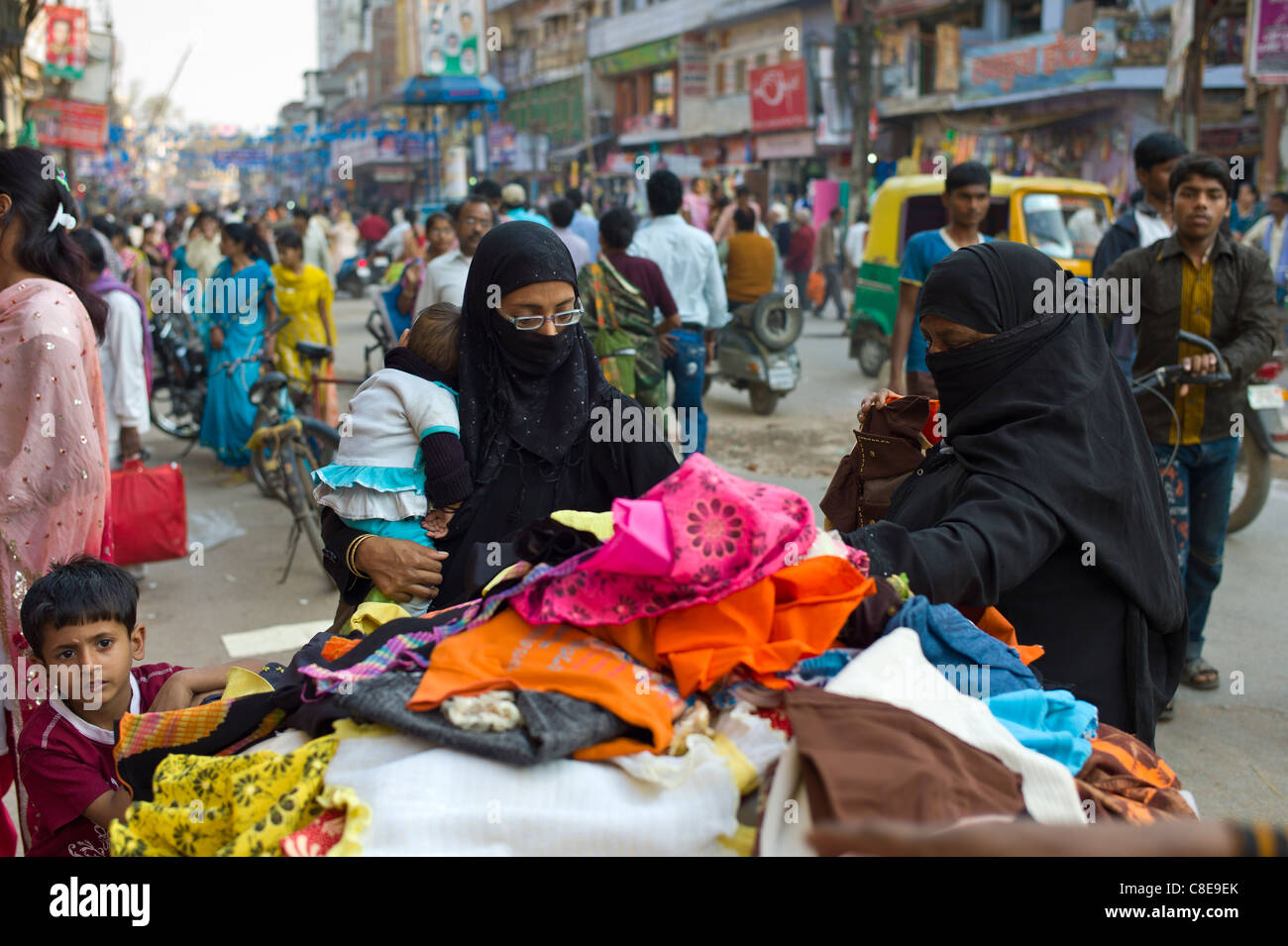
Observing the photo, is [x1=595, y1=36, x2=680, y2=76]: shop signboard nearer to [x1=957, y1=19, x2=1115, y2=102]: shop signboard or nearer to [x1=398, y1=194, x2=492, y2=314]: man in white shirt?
[x1=957, y1=19, x2=1115, y2=102]: shop signboard

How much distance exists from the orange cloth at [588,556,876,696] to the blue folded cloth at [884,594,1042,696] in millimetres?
92

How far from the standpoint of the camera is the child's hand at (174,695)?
2197 mm

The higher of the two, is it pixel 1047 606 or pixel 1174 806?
pixel 1047 606

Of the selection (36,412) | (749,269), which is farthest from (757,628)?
(749,269)

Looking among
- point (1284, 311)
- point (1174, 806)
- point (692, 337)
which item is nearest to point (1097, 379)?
point (1174, 806)

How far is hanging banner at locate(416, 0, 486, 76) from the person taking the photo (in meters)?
30.2

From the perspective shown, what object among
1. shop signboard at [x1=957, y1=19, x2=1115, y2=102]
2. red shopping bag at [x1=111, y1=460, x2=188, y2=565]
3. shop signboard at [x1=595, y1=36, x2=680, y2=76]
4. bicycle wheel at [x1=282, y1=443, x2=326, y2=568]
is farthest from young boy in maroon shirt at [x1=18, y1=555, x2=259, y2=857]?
shop signboard at [x1=595, y1=36, x2=680, y2=76]

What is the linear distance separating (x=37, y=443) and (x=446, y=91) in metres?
29.0

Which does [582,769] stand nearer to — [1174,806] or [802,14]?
[1174,806]

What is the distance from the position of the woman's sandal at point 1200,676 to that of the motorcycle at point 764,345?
5.94m

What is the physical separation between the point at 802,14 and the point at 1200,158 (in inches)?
1231

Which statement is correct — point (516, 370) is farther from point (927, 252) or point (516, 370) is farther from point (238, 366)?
point (238, 366)

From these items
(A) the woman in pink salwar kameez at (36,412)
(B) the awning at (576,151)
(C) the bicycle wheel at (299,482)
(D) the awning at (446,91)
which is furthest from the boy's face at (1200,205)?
(B) the awning at (576,151)

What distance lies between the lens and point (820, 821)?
50.8 inches
